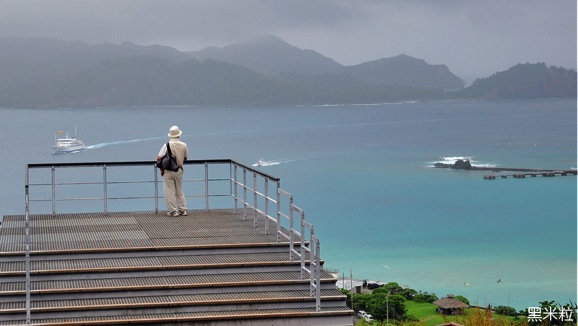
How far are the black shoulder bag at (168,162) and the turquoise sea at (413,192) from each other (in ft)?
127

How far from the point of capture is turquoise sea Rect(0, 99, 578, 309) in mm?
64900

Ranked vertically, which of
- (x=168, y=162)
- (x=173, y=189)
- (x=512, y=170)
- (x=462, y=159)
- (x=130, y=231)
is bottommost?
(x=512, y=170)

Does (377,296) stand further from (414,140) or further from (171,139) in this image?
(414,140)

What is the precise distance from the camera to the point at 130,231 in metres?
13.5

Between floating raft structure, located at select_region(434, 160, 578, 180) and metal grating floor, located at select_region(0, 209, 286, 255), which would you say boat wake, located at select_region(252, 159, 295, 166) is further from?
metal grating floor, located at select_region(0, 209, 286, 255)

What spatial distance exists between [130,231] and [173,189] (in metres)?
1.38

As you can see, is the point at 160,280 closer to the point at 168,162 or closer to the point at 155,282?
the point at 155,282

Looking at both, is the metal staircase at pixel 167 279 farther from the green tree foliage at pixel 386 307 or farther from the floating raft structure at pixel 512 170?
the floating raft structure at pixel 512 170

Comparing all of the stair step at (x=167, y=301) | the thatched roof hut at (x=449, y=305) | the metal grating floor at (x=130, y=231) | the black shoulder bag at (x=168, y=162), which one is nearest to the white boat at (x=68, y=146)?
the thatched roof hut at (x=449, y=305)

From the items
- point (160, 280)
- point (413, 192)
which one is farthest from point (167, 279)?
point (413, 192)

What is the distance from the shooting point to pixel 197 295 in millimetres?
11305

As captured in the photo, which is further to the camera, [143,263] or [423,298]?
[423,298]

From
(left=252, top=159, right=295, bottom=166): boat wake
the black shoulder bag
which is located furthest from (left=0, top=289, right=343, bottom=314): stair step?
(left=252, top=159, right=295, bottom=166): boat wake

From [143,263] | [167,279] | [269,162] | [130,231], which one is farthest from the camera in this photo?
[269,162]
